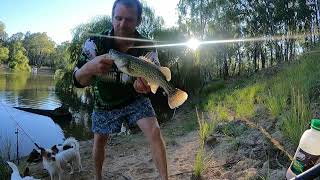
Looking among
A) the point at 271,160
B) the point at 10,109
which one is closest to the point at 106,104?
the point at 271,160

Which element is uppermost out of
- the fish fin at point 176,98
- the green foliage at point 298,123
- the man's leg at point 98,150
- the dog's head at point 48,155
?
the fish fin at point 176,98

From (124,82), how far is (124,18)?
706 mm

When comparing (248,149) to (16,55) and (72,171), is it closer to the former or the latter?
(72,171)

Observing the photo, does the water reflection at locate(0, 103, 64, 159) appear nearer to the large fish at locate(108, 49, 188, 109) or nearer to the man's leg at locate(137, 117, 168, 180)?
the man's leg at locate(137, 117, 168, 180)

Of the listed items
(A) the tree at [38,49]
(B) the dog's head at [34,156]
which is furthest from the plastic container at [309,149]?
(A) the tree at [38,49]

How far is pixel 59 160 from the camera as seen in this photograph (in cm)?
756

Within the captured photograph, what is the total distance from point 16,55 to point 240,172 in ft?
385

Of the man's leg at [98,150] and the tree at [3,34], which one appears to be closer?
the man's leg at [98,150]

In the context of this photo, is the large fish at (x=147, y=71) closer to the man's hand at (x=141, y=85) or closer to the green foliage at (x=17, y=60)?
the man's hand at (x=141, y=85)

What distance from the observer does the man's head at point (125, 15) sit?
13.1 ft

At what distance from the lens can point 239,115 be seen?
8344 millimetres

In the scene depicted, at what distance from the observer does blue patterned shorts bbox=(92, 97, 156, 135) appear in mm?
4320

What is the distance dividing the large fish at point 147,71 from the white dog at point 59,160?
428cm

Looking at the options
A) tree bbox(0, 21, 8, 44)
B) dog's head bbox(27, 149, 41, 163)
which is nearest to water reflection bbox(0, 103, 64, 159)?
dog's head bbox(27, 149, 41, 163)
